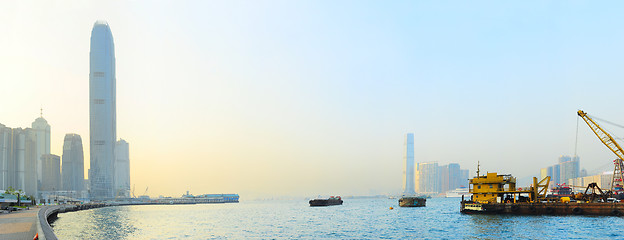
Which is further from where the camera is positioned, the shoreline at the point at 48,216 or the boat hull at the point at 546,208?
the boat hull at the point at 546,208

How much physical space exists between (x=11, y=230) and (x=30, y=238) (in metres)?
9.37

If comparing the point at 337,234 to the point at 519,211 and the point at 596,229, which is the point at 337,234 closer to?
the point at 596,229

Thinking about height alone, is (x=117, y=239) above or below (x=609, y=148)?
below

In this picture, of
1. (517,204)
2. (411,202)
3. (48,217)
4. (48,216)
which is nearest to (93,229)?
(48,217)

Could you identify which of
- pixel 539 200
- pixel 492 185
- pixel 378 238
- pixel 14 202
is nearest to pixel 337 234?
pixel 378 238

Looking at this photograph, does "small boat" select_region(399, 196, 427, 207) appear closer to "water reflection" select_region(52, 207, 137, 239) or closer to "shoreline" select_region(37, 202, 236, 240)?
"water reflection" select_region(52, 207, 137, 239)

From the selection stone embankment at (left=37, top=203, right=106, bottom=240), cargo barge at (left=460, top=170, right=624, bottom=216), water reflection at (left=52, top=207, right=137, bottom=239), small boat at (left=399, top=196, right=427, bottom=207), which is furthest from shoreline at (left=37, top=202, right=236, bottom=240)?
small boat at (left=399, top=196, right=427, bottom=207)

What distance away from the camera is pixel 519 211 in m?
91.6

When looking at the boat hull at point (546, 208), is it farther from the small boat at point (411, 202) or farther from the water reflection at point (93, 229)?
the small boat at point (411, 202)

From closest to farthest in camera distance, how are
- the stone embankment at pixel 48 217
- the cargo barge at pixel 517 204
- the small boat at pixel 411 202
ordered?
the stone embankment at pixel 48 217
the cargo barge at pixel 517 204
the small boat at pixel 411 202

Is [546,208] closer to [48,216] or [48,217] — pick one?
[48,217]

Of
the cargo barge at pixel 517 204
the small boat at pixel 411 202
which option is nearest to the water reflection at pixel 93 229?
the cargo barge at pixel 517 204

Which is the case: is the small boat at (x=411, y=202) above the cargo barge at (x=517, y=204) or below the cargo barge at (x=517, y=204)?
below

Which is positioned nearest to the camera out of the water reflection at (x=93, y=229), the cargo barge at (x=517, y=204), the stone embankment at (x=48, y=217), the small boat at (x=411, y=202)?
the stone embankment at (x=48, y=217)
